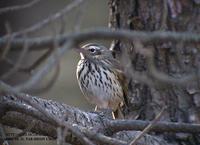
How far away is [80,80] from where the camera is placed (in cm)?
697

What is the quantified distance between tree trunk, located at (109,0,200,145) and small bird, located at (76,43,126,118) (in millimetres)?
974

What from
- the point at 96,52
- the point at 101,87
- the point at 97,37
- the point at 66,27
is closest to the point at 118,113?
the point at 101,87

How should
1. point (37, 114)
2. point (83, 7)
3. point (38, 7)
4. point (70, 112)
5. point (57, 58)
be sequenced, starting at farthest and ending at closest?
point (38, 7) < point (70, 112) < point (37, 114) < point (83, 7) < point (57, 58)

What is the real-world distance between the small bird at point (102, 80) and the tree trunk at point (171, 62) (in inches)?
38.3

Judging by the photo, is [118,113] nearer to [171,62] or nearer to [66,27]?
[171,62]

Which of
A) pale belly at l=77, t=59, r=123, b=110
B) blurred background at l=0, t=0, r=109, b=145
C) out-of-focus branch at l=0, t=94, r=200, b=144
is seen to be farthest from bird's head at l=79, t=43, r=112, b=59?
blurred background at l=0, t=0, r=109, b=145

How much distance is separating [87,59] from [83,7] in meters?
3.45

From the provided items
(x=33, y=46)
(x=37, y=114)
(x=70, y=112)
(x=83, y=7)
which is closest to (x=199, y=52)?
(x=70, y=112)

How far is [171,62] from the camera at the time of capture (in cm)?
568

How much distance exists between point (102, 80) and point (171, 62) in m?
1.31

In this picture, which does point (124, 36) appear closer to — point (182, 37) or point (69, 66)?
point (182, 37)

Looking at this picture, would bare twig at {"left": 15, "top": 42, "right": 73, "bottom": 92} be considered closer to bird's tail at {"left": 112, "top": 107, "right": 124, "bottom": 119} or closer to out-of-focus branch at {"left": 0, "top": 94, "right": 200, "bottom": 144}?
out-of-focus branch at {"left": 0, "top": 94, "right": 200, "bottom": 144}

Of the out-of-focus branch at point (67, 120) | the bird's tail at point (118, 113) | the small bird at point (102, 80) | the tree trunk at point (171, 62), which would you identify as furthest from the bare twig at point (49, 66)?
the small bird at point (102, 80)

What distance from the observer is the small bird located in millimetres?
6852
